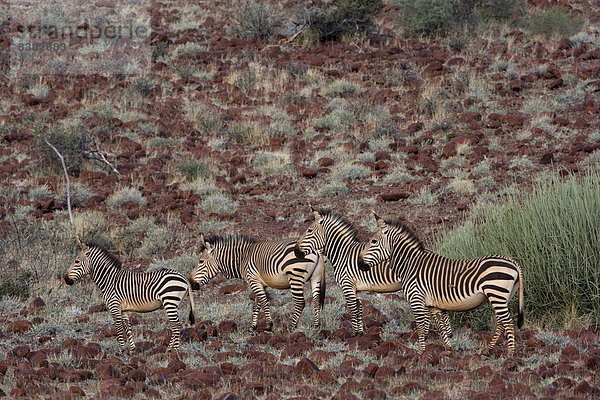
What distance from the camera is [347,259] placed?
11391 mm

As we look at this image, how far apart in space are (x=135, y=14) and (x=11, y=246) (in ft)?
67.8

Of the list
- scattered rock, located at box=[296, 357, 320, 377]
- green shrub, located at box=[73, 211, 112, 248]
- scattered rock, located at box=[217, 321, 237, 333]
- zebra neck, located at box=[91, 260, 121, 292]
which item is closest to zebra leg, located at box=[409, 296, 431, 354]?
scattered rock, located at box=[296, 357, 320, 377]

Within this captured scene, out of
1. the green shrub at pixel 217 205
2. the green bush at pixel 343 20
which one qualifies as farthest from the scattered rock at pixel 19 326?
the green bush at pixel 343 20

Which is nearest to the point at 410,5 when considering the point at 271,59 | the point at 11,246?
the point at 271,59

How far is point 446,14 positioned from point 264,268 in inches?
816

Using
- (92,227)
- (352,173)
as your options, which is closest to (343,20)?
(352,173)

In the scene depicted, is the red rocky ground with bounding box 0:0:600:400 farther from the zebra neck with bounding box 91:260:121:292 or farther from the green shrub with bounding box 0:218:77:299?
the zebra neck with bounding box 91:260:121:292

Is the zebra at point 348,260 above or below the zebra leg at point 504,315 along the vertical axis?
above

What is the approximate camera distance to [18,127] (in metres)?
24.2

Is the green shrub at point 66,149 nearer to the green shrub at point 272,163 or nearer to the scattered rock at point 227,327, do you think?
the green shrub at point 272,163

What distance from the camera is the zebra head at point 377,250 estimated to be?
10.5m

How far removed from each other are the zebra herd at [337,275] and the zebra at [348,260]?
0.5 inches

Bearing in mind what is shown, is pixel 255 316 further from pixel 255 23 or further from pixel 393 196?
pixel 255 23

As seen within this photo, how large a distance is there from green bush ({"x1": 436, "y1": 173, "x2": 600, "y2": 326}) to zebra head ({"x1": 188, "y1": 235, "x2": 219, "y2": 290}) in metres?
3.64
